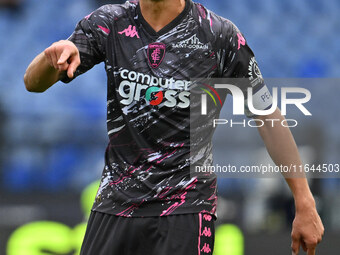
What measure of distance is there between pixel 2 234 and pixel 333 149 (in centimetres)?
174

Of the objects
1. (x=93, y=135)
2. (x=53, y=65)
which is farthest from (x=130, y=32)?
(x=93, y=135)

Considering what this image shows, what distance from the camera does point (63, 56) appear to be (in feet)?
6.05

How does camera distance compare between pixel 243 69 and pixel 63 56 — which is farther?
pixel 243 69

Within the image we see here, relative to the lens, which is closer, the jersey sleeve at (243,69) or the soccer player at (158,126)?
the soccer player at (158,126)

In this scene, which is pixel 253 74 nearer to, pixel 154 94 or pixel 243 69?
pixel 243 69

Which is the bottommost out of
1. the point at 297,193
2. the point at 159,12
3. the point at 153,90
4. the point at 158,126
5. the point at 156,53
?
the point at 297,193

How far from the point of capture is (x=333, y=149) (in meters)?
3.56

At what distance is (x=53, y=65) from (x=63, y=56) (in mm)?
77

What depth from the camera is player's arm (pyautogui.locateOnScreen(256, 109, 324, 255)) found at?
215 cm

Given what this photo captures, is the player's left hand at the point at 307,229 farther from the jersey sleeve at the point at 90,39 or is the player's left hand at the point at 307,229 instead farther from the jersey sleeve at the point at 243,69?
the jersey sleeve at the point at 90,39

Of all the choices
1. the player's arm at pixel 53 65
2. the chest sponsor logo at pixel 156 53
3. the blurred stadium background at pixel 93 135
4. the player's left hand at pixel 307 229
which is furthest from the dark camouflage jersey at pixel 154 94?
the blurred stadium background at pixel 93 135

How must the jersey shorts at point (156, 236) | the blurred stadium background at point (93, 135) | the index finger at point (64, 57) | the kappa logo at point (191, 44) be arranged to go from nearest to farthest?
the index finger at point (64, 57), the jersey shorts at point (156, 236), the kappa logo at point (191, 44), the blurred stadium background at point (93, 135)

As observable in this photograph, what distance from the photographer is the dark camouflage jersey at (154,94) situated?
2.10 metres

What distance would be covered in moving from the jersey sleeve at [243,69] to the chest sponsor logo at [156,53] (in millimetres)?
210
